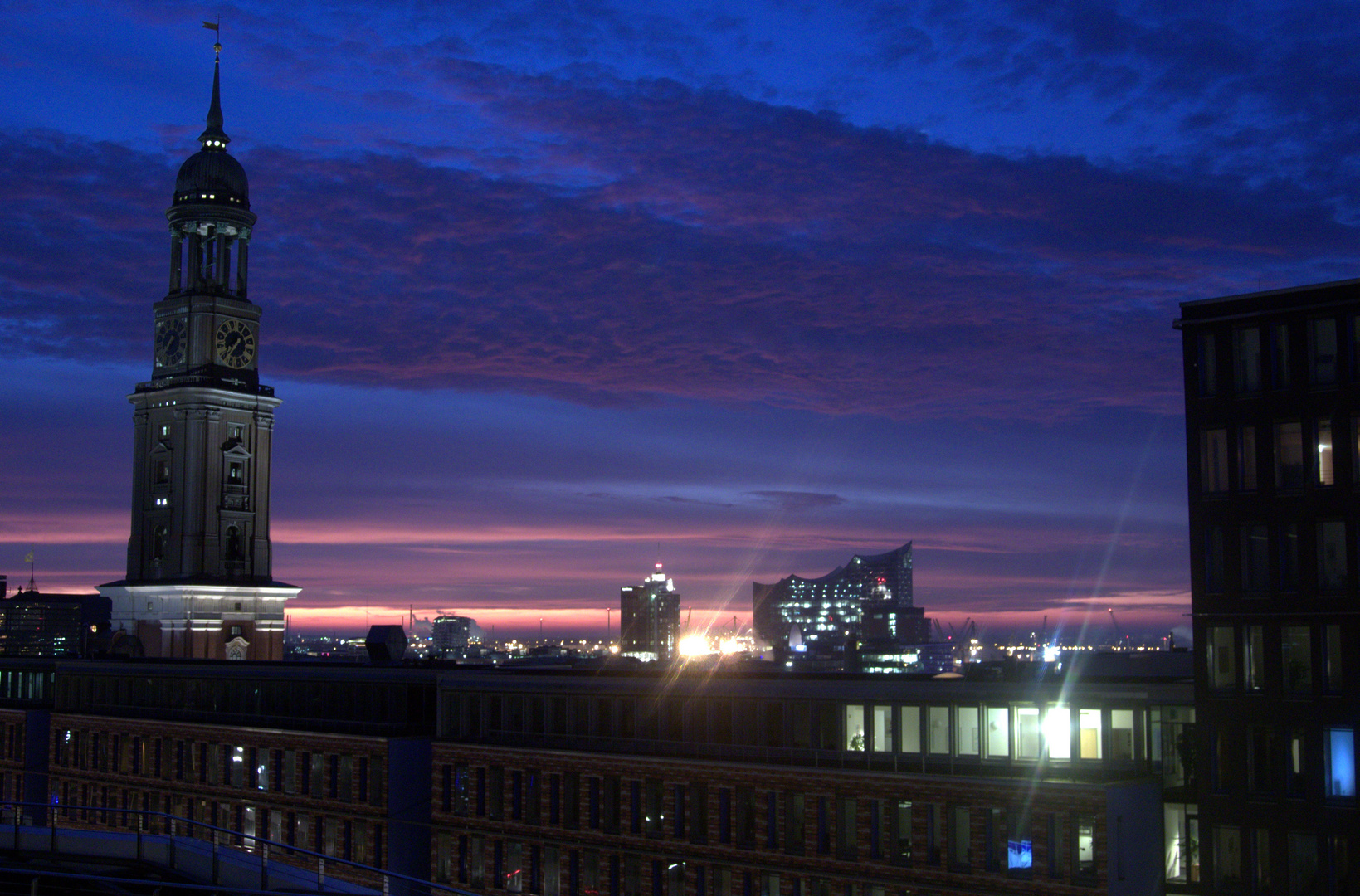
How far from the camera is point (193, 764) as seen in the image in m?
83.7

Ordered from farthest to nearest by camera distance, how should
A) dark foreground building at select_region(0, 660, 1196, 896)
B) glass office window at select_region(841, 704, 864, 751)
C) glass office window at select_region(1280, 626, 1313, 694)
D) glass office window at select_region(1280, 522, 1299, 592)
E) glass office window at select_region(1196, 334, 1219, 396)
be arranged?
glass office window at select_region(841, 704, 864, 751)
glass office window at select_region(1196, 334, 1219, 396)
dark foreground building at select_region(0, 660, 1196, 896)
glass office window at select_region(1280, 522, 1299, 592)
glass office window at select_region(1280, 626, 1313, 694)

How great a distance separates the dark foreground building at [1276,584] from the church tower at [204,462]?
88.9 meters

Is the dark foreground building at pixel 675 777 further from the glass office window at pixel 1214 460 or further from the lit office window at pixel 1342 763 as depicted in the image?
the glass office window at pixel 1214 460

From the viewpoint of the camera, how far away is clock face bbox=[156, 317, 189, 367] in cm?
12544

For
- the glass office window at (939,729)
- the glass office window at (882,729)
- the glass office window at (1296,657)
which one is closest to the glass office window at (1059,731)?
the glass office window at (939,729)

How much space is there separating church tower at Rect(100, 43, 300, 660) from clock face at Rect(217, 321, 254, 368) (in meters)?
0.10

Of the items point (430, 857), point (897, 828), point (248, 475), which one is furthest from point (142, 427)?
point (897, 828)

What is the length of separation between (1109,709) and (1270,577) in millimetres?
8019

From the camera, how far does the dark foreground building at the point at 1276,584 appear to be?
51719 mm

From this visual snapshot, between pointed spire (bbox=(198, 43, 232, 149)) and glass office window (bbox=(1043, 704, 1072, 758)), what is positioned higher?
pointed spire (bbox=(198, 43, 232, 149))

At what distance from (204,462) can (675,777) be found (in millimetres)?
74536

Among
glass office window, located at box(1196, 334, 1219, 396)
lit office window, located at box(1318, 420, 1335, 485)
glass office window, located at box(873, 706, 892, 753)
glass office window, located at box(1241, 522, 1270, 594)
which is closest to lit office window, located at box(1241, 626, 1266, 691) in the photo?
glass office window, located at box(1241, 522, 1270, 594)

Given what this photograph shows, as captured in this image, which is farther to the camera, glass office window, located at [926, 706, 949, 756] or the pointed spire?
the pointed spire

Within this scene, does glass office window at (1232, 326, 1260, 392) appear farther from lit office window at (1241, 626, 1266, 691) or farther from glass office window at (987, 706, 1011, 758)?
glass office window at (987, 706, 1011, 758)
